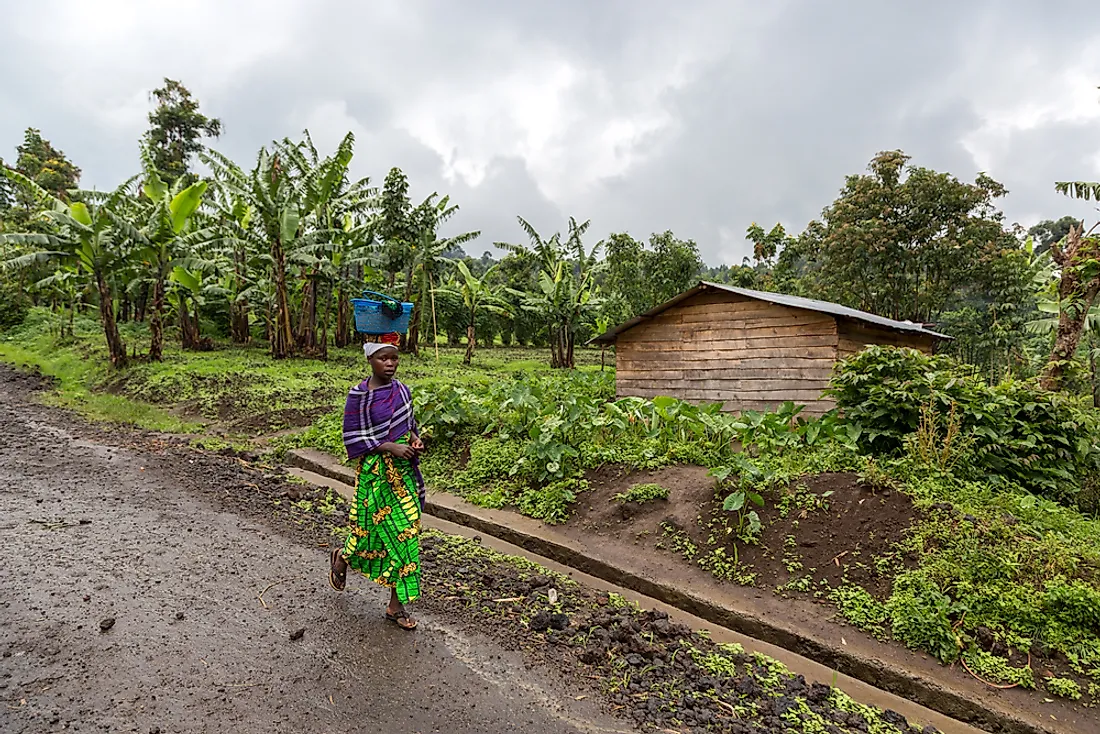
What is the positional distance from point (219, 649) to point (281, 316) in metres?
15.5

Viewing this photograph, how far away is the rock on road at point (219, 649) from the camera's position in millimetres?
2570

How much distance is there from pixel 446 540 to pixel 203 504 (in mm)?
2492

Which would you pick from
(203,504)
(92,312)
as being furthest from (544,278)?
(92,312)

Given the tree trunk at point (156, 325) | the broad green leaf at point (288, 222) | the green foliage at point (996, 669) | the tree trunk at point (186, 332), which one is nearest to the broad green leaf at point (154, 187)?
the tree trunk at point (156, 325)

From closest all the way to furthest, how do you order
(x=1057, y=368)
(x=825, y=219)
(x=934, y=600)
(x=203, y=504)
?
(x=934, y=600), (x=203, y=504), (x=1057, y=368), (x=825, y=219)

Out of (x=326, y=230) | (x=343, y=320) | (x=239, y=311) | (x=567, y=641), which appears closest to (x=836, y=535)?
(x=567, y=641)

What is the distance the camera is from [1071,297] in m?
8.98

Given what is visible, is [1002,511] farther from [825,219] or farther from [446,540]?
[825,219]

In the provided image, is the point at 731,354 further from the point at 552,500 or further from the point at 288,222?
the point at 288,222

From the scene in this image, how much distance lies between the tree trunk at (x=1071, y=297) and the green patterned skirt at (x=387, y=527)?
32.4 ft

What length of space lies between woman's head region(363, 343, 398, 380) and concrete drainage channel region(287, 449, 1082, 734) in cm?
226

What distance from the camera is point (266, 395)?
37.7 ft

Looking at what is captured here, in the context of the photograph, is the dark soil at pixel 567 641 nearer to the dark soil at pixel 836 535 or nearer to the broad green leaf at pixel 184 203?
the dark soil at pixel 836 535

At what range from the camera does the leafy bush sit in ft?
17.8
